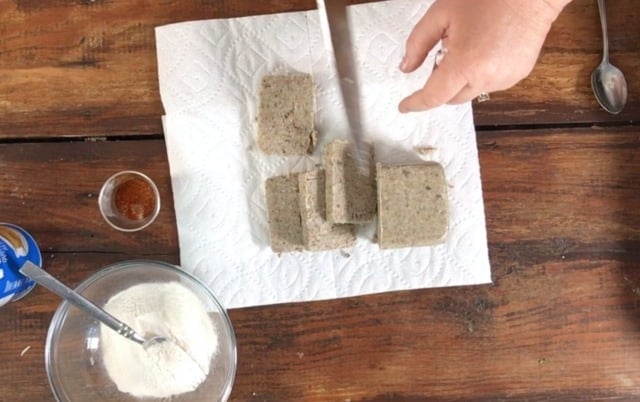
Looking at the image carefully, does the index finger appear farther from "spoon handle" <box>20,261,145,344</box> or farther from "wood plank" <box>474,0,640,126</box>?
"spoon handle" <box>20,261,145,344</box>

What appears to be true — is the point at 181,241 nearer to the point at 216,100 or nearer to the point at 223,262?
the point at 223,262

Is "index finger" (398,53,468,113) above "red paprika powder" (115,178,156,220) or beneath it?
above

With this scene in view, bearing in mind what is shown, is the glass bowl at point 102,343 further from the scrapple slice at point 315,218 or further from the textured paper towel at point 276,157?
the scrapple slice at point 315,218

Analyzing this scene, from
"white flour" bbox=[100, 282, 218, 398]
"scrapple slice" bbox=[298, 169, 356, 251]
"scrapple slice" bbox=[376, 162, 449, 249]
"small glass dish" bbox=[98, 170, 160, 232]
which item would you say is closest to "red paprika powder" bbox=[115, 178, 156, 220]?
"small glass dish" bbox=[98, 170, 160, 232]

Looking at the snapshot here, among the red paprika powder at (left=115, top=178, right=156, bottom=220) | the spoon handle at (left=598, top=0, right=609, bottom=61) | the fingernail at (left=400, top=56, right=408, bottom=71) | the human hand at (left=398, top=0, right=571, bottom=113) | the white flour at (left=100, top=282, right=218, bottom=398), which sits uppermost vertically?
the human hand at (left=398, top=0, right=571, bottom=113)

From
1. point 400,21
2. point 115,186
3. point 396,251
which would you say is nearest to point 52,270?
point 115,186

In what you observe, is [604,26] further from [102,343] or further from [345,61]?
[102,343]
